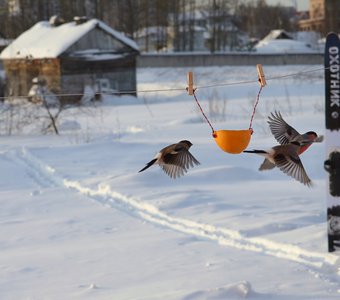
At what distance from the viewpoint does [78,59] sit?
109 feet

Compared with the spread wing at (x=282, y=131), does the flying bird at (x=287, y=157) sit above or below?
below

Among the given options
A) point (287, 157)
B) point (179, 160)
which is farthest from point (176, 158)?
point (287, 157)

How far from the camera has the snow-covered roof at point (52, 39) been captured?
32.9m

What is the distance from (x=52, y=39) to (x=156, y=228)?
2791 centimetres

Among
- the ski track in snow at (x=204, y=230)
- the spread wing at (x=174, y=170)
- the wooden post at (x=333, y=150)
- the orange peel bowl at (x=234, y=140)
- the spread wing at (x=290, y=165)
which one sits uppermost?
the orange peel bowl at (x=234, y=140)

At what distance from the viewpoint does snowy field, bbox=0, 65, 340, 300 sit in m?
5.50

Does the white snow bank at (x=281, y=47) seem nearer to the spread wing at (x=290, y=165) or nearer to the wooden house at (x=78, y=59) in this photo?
the wooden house at (x=78, y=59)

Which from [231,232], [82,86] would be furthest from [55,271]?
[82,86]

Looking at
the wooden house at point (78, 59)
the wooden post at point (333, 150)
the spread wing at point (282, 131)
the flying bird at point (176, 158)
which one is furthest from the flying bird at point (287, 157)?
the wooden house at point (78, 59)

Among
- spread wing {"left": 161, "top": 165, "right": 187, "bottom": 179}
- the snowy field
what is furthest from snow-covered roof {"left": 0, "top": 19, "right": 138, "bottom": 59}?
spread wing {"left": 161, "top": 165, "right": 187, "bottom": 179}

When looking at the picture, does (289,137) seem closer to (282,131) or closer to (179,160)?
(282,131)

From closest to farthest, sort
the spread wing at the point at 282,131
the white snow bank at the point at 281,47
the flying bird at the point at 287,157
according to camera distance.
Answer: the flying bird at the point at 287,157 → the spread wing at the point at 282,131 → the white snow bank at the point at 281,47

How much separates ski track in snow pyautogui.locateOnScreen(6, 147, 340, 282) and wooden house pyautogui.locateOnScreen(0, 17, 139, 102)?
21582 millimetres

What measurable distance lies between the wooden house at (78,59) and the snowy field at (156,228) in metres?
18.6
